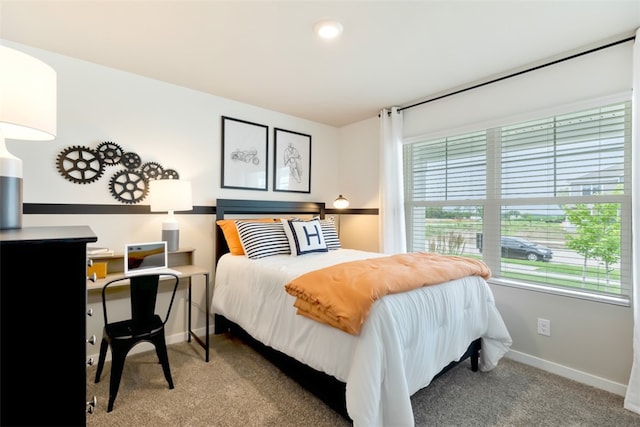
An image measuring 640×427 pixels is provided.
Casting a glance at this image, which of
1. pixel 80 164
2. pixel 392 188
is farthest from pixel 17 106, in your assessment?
pixel 392 188

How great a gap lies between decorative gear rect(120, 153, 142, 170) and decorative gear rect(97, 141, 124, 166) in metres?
0.03

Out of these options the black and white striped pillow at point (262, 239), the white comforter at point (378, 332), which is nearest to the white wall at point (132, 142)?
the black and white striped pillow at point (262, 239)

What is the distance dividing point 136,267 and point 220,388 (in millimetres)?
1103

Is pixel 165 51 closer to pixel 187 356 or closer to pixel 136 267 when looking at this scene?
pixel 136 267

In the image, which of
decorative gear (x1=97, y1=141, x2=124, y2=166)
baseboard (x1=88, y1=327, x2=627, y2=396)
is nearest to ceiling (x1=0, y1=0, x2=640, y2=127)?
decorative gear (x1=97, y1=141, x2=124, y2=166)

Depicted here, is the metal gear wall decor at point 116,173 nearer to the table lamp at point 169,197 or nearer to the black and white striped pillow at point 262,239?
the table lamp at point 169,197

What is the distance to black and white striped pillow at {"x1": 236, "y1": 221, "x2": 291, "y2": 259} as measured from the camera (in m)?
2.72

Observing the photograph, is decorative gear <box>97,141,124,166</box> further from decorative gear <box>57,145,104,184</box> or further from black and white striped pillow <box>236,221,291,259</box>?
black and white striped pillow <box>236,221,291,259</box>

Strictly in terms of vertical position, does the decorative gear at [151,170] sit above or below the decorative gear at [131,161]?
below

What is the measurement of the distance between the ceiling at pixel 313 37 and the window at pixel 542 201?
1.95 ft

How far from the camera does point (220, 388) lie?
2115mm

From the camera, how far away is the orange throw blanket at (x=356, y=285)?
1.53 metres

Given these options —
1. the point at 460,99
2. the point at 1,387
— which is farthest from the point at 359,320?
the point at 460,99

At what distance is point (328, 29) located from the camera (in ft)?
6.55
